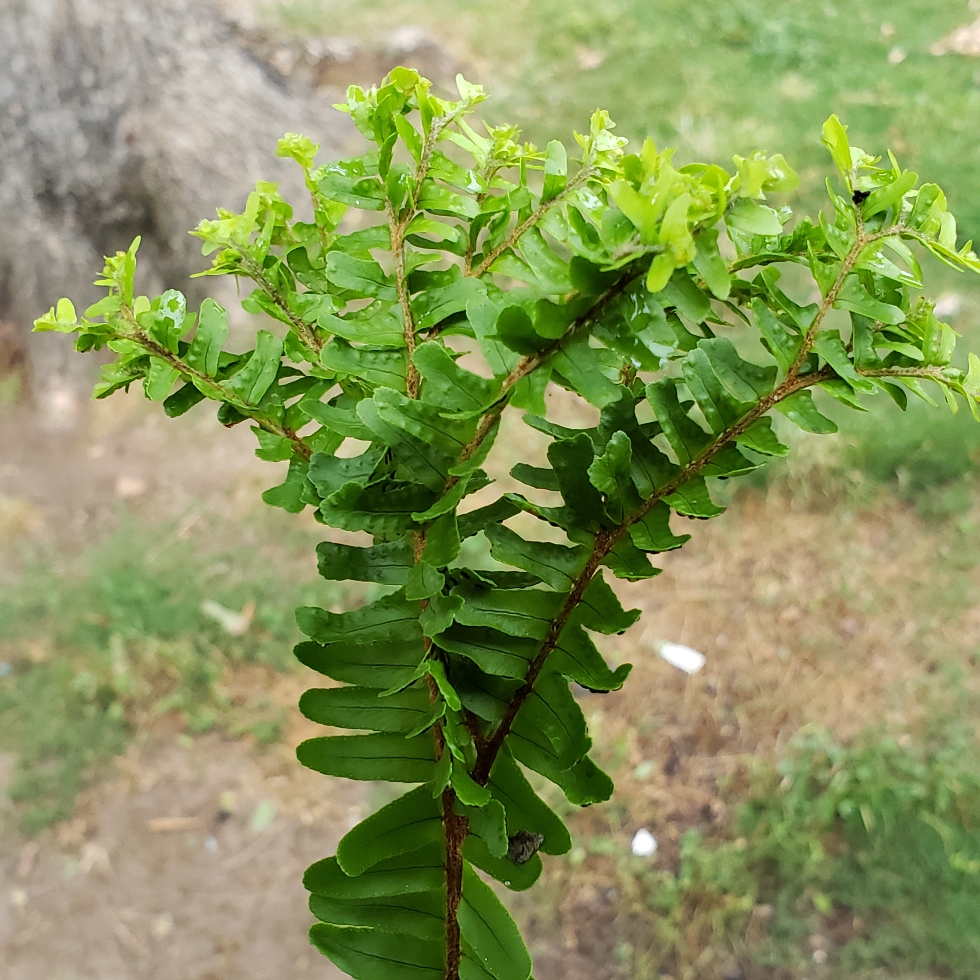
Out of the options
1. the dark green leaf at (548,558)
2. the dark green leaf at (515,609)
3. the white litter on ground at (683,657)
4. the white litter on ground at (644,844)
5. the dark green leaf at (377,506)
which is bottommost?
the white litter on ground at (644,844)

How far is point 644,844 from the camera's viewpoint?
1.44 m

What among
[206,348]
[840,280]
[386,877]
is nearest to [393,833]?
[386,877]

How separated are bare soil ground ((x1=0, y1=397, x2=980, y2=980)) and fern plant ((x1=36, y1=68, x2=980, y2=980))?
904 mm

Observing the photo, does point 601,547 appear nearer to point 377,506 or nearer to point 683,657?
point 377,506

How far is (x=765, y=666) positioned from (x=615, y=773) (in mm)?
401

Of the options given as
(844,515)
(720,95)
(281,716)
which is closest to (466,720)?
(281,716)

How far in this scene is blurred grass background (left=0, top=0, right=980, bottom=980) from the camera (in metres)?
1.33

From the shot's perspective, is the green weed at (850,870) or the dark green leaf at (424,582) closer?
the dark green leaf at (424,582)

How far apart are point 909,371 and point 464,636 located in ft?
1.05

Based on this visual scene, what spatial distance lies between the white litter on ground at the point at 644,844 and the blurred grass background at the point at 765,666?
0.02 meters

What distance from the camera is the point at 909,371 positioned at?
455 millimetres

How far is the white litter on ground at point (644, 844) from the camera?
1.43 metres

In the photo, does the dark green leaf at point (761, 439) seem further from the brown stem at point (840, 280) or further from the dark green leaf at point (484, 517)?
the dark green leaf at point (484, 517)

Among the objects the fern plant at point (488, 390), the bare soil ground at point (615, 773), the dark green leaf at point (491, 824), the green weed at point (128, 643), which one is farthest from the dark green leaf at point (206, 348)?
the green weed at point (128, 643)
